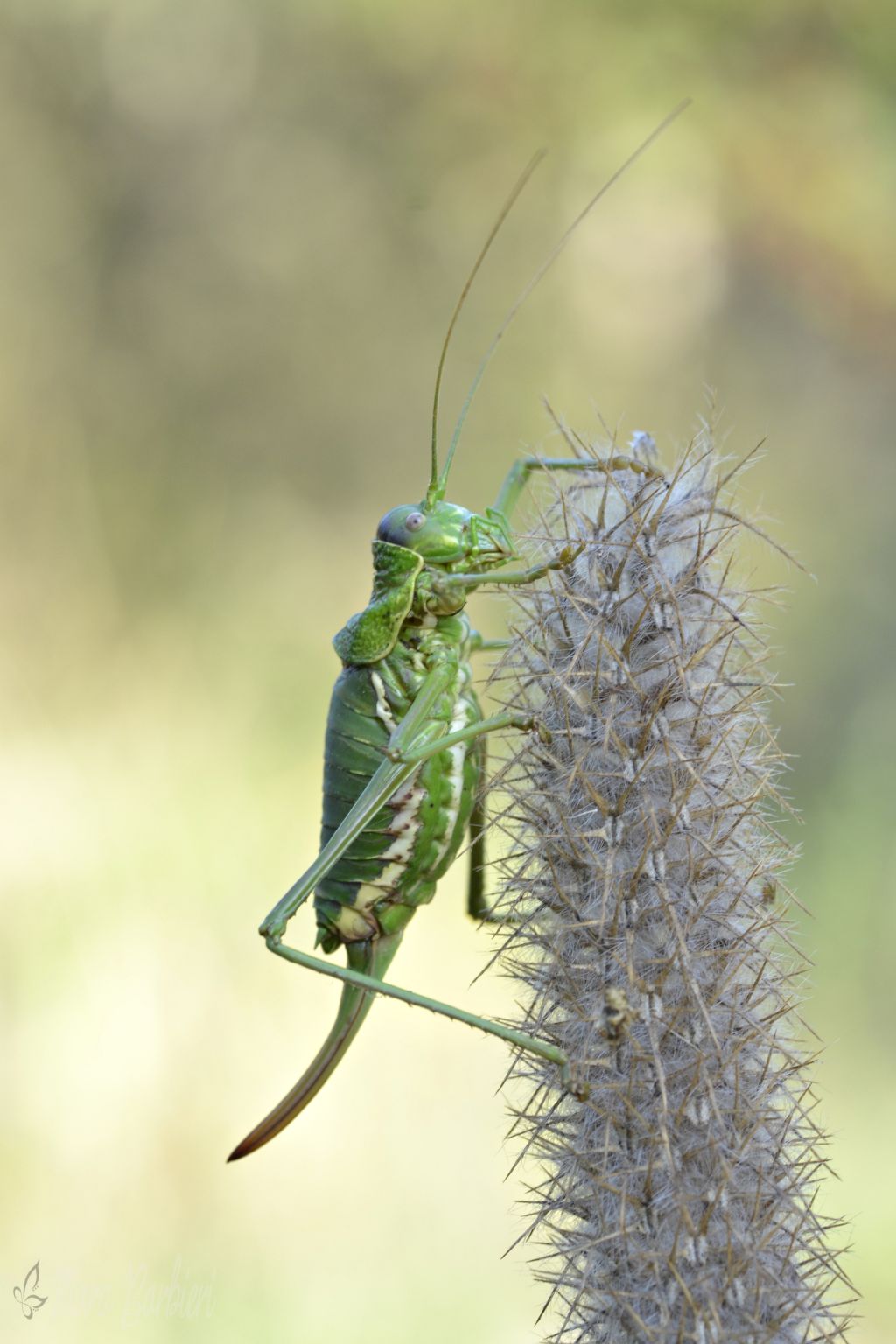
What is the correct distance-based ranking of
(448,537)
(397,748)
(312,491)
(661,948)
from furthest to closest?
(312,491), (448,537), (397,748), (661,948)

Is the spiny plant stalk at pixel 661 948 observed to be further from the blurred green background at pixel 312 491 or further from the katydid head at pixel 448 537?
the blurred green background at pixel 312 491

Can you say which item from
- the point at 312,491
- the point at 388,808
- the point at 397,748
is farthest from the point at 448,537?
the point at 312,491

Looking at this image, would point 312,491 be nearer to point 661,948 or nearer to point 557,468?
point 557,468

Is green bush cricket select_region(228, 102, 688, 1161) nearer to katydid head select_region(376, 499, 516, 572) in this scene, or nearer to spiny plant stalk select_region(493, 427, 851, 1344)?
katydid head select_region(376, 499, 516, 572)

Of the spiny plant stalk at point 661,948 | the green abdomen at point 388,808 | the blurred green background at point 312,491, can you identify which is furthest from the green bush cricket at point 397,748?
the blurred green background at point 312,491

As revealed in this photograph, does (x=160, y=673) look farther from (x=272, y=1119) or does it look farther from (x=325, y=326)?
(x=272, y=1119)

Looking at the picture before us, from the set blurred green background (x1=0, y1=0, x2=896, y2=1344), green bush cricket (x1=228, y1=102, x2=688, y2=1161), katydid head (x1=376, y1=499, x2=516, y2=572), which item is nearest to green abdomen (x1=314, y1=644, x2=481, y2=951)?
green bush cricket (x1=228, y1=102, x2=688, y2=1161)

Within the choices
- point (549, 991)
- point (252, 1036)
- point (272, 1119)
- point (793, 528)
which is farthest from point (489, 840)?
point (793, 528)

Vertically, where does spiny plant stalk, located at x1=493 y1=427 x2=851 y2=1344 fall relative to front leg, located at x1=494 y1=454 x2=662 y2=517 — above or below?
below
